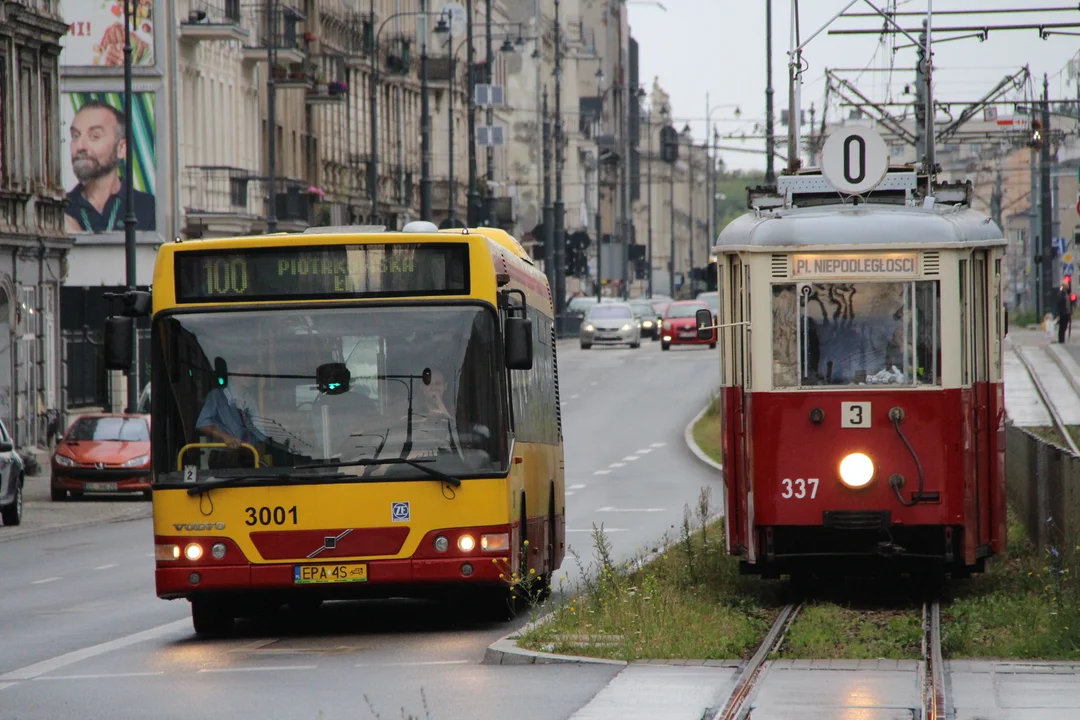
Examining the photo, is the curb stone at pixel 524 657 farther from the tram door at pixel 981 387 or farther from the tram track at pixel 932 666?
the tram door at pixel 981 387

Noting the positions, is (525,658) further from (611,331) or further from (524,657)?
(611,331)

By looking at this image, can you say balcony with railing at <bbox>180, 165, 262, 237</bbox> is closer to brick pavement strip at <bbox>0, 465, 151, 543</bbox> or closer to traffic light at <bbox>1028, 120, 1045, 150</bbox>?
brick pavement strip at <bbox>0, 465, 151, 543</bbox>

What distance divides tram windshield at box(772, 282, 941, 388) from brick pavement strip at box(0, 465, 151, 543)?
16.8m

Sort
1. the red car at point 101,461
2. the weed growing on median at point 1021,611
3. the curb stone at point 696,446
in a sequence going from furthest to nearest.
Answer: the curb stone at point 696,446 < the red car at point 101,461 < the weed growing on median at point 1021,611

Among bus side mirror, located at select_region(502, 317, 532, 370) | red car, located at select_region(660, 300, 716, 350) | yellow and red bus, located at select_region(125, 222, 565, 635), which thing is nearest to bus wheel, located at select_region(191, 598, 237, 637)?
yellow and red bus, located at select_region(125, 222, 565, 635)

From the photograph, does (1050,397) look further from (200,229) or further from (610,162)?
(610,162)

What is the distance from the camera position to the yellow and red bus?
15008mm

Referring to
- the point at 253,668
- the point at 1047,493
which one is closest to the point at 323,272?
the point at 253,668

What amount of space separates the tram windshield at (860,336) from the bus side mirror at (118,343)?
14.3ft

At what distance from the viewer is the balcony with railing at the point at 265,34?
66812 millimetres

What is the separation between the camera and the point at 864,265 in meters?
15.8

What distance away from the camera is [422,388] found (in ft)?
49.5

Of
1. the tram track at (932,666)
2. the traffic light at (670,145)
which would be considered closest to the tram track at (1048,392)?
the traffic light at (670,145)

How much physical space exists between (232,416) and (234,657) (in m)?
1.59
